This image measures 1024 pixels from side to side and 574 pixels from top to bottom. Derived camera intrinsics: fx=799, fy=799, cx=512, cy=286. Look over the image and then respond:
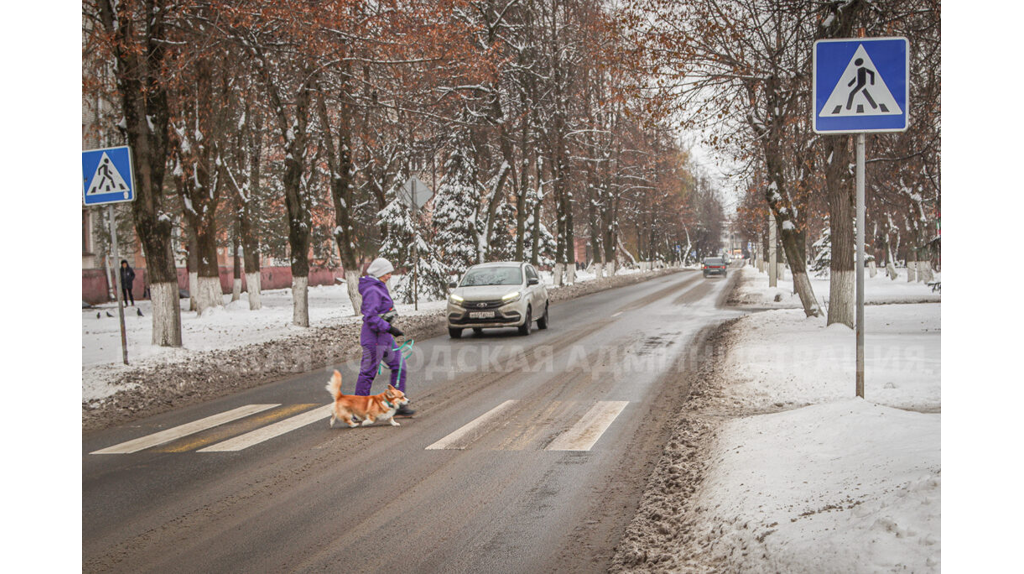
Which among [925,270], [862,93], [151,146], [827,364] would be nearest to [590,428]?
[862,93]

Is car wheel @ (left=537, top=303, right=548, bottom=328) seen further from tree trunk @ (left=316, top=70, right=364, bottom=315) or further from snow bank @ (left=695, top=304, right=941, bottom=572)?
snow bank @ (left=695, top=304, right=941, bottom=572)

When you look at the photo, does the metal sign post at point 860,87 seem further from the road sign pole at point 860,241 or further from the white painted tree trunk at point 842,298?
the white painted tree trunk at point 842,298

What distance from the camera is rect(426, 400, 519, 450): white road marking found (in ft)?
24.0

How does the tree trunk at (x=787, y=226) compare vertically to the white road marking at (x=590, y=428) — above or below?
above

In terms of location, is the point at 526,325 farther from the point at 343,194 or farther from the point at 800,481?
the point at 800,481

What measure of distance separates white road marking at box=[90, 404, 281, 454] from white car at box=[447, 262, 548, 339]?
26.2 ft

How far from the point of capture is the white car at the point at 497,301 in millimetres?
17406

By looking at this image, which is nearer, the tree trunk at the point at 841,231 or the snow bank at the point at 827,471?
the snow bank at the point at 827,471

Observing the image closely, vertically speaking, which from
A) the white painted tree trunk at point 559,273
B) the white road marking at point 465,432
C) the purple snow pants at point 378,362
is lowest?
the white road marking at point 465,432

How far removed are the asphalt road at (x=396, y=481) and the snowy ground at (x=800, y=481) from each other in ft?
1.00

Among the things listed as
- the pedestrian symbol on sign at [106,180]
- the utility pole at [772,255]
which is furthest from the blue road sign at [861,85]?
the utility pole at [772,255]

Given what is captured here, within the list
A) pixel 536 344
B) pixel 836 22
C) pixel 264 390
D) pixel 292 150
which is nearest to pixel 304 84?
pixel 292 150

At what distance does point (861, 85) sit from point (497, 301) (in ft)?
36.7

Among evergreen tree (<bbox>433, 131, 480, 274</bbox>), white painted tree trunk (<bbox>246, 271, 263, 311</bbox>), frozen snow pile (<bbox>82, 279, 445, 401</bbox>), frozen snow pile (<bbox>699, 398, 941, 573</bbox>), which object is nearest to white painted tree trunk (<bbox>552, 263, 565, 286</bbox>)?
evergreen tree (<bbox>433, 131, 480, 274</bbox>)
